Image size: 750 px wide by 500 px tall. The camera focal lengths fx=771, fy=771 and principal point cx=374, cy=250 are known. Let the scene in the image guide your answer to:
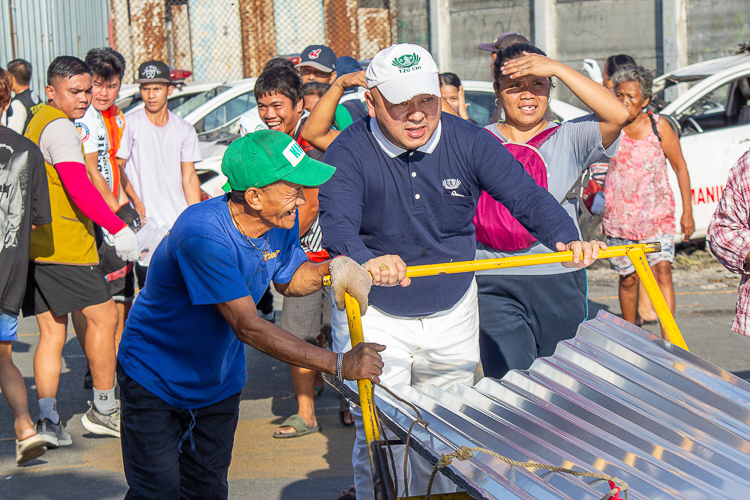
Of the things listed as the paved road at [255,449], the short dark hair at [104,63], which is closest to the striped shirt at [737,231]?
the paved road at [255,449]

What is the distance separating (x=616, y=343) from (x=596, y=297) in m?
5.14

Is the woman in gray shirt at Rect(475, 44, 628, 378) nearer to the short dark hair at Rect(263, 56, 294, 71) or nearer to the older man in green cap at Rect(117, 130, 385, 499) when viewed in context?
the older man in green cap at Rect(117, 130, 385, 499)

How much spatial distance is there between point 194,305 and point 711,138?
6.74 metres

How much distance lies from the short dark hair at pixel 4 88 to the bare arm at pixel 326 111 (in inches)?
60.0

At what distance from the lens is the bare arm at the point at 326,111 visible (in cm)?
375

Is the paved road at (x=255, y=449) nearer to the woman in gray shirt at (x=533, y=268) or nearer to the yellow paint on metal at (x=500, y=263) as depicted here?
the woman in gray shirt at (x=533, y=268)

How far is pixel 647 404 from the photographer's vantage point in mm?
2359

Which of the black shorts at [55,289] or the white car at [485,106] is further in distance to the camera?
the white car at [485,106]

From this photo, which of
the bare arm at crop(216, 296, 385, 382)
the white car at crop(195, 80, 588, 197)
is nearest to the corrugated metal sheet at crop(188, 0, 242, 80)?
the white car at crop(195, 80, 588, 197)

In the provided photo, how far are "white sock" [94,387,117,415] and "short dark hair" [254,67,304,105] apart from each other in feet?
6.68

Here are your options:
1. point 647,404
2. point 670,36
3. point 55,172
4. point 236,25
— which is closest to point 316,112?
point 55,172

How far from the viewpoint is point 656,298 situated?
8.46ft

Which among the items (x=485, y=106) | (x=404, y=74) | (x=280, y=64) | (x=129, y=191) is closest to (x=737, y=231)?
(x=404, y=74)

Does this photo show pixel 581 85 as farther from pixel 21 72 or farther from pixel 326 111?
pixel 21 72
